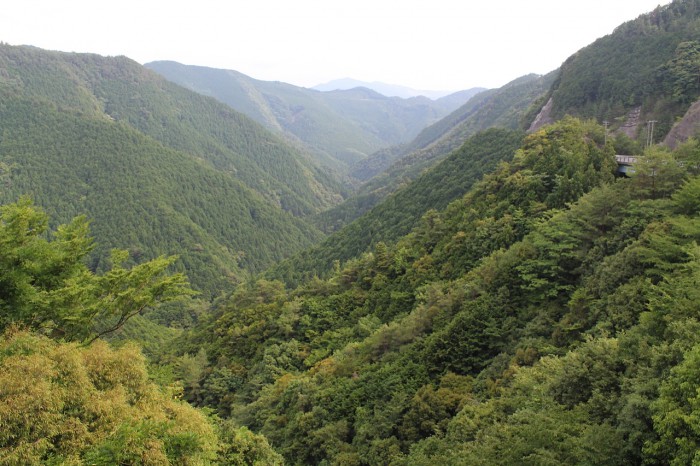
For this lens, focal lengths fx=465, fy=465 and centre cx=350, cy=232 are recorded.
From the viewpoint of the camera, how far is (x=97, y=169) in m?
166

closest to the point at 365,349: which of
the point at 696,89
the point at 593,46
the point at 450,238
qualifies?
the point at 450,238

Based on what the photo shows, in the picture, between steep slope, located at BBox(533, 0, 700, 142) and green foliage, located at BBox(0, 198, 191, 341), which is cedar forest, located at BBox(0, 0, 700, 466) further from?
steep slope, located at BBox(533, 0, 700, 142)

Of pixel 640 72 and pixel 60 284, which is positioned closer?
pixel 60 284

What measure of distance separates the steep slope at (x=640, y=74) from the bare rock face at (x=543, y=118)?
717mm

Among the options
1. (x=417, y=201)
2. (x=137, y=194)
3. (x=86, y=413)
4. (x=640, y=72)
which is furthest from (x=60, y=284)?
(x=137, y=194)

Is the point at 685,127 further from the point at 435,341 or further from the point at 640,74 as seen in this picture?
the point at 435,341

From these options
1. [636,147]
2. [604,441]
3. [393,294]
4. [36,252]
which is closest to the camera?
[604,441]

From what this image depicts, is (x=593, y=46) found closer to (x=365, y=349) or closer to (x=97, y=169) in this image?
(x=365, y=349)

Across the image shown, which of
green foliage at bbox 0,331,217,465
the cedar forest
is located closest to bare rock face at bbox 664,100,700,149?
the cedar forest

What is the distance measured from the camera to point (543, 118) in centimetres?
7862

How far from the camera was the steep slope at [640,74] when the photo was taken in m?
55.8

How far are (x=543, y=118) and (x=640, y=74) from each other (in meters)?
14.7

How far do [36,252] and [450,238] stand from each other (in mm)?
28455

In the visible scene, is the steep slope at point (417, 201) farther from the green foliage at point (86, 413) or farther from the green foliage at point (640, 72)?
the green foliage at point (86, 413)
